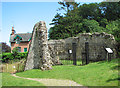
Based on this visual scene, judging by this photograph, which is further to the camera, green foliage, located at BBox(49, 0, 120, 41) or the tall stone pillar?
green foliage, located at BBox(49, 0, 120, 41)

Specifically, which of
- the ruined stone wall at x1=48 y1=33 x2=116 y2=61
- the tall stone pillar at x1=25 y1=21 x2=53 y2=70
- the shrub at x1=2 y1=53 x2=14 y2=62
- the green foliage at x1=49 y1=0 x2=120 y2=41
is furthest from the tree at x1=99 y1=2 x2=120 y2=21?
the tall stone pillar at x1=25 y1=21 x2=53 y2=70

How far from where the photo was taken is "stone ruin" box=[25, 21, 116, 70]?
412 inches

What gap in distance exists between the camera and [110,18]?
29828 millimetres

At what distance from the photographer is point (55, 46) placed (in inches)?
726

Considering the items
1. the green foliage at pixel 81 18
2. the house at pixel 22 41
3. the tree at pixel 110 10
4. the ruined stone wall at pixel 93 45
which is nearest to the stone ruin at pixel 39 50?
the ruined stone wall at pixel 93 45

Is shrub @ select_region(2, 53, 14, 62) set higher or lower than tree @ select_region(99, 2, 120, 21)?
lower

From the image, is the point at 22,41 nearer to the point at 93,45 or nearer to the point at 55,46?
the point at 55,46

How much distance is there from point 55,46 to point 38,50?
776 centimetres

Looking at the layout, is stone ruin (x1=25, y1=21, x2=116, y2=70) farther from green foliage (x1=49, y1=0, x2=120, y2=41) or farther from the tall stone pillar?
green foliage (x1=49, y1=0, x2=120, y2=41)

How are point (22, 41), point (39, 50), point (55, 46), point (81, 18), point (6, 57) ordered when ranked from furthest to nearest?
point (22, 41)
point (81, 18)
point (6, 57)
point (55, 46)
point (39, 50)

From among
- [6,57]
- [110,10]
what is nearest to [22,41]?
[6,57]

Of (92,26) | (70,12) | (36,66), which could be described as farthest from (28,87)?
(70,12)

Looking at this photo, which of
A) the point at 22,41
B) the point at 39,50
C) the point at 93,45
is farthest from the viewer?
the point at 22,41

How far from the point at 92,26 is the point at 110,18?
656cm
